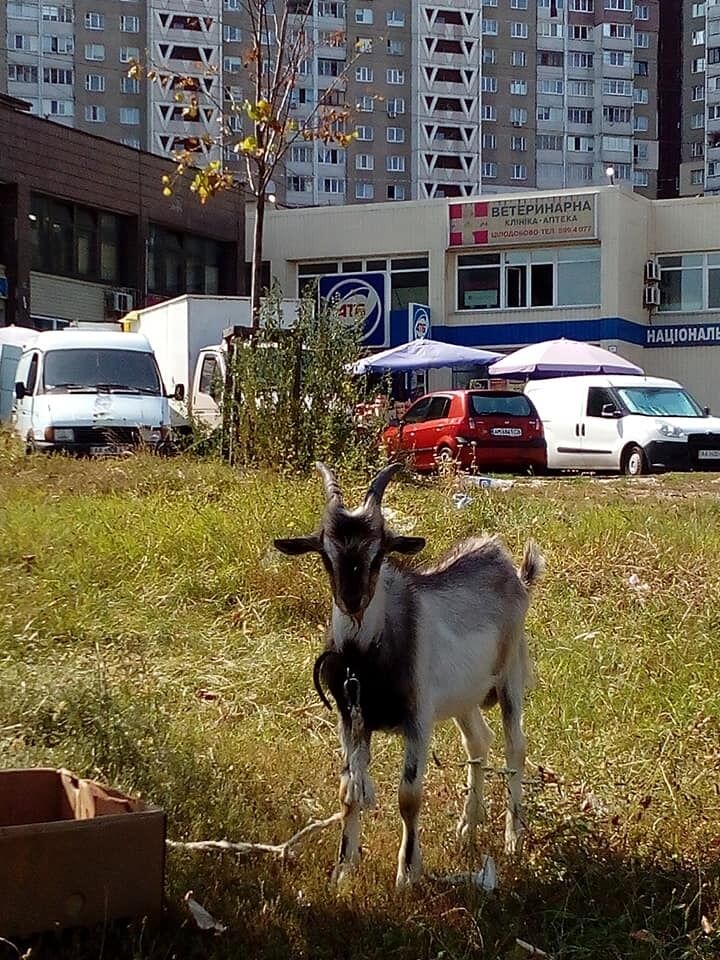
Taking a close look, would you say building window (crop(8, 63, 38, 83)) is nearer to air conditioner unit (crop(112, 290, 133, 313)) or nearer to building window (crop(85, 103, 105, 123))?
building window (crop(85, 103, 105, 123))

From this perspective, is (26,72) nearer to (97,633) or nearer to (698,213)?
(698,213)

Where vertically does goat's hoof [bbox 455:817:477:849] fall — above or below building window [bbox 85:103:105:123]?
below

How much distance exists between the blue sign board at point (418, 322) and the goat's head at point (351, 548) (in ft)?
123

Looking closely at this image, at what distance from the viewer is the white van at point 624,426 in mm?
21797

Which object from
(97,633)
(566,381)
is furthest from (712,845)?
(566,381)

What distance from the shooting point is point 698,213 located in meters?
40.7

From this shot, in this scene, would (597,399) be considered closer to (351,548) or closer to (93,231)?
(351,548)

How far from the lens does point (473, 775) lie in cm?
497

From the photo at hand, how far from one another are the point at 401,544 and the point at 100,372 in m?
15.9

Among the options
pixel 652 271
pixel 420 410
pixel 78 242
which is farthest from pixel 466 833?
pixel 652 271

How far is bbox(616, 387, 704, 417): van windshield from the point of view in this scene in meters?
22.8

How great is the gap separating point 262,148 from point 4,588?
850 cm

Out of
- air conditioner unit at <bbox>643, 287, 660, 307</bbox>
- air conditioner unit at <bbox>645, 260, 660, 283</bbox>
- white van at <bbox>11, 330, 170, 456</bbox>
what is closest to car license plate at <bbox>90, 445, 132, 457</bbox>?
white van at <bbox>11, 330, 170, 456</bbox>

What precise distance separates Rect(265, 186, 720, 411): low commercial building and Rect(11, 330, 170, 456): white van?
66.7 ft
